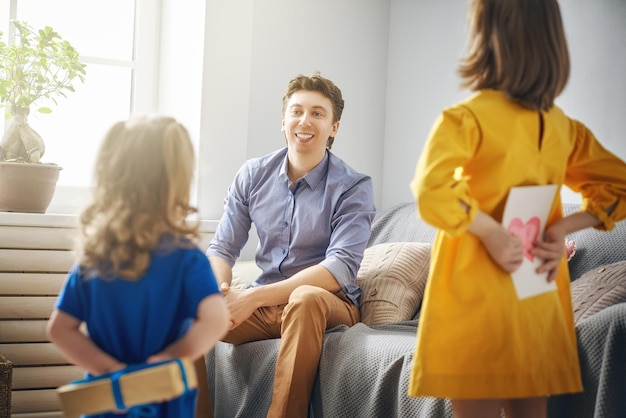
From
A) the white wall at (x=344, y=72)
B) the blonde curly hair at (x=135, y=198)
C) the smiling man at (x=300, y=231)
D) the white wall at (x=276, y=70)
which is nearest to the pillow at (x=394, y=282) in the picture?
the smiling man at (x=300, y=231)

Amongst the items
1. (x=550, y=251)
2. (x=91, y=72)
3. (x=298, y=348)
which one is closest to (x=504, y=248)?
(x=550, y=251)

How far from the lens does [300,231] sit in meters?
2.49

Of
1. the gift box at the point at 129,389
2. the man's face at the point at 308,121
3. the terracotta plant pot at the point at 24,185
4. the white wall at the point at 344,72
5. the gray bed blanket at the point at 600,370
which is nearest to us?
the gift box at the point at 129,389

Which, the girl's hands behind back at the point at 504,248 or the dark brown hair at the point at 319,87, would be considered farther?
the dark brown hair at the point at 319,87

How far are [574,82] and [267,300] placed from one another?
1.22 m

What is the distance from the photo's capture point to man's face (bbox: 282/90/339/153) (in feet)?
8.34

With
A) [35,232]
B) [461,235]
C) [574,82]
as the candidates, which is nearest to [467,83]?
[461,235]

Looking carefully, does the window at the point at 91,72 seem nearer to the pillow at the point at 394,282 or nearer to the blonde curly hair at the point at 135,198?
the pillow at the point at 394,282

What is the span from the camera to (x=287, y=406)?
6.79ft

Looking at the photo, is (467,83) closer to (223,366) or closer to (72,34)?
(223,366)

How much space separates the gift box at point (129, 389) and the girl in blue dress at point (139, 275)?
0.06 m

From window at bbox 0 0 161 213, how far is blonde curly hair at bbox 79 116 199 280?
205cm

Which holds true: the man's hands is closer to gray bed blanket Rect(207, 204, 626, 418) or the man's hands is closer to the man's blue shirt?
gray bed blanket Rect(207, 204, 626, 418)

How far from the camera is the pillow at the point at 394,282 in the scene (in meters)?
2.44
